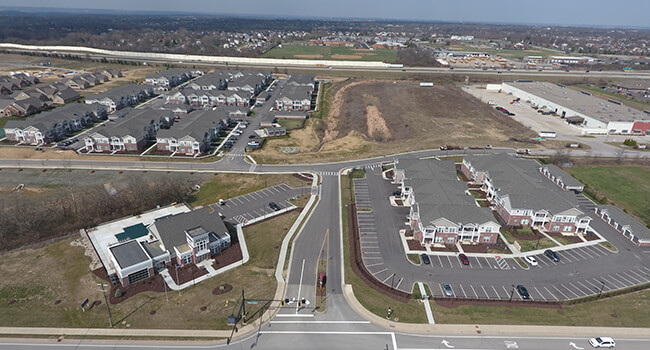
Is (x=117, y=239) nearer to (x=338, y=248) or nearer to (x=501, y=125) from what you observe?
(x=338, y=248)

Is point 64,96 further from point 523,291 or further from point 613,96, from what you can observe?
point 613,96

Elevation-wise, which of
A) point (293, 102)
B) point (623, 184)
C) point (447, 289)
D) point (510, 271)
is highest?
point (293, 102)

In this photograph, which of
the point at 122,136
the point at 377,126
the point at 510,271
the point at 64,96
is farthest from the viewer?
the point at 64,96

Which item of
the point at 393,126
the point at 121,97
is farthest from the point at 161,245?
the point at 121,97

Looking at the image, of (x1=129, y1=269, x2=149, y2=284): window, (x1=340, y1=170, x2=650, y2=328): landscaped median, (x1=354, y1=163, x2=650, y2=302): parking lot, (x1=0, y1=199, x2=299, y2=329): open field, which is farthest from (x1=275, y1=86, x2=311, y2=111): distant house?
(x1=340, y1=170, x2=650, y2=328): landscaped median

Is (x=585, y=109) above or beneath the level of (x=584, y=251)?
above

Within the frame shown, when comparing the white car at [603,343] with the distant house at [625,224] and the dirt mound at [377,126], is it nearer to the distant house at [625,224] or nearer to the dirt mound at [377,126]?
the distant house at [625,224]

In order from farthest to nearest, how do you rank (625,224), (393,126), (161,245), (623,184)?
1. (393,126)
2. (623,184)
3. (625,224)
4. (161,245)
